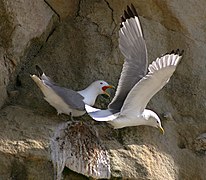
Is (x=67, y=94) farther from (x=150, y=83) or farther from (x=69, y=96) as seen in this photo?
(x=150, y=83)

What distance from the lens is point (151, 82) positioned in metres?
3.32

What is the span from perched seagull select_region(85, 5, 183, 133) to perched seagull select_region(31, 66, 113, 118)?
0.08 meters

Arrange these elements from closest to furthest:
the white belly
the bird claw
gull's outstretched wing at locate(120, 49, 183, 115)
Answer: gull's outstretched wing at locate(120, 49, 183, 115) < the white belly < the bird claw

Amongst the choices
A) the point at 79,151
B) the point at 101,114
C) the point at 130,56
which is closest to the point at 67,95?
the point at 101,114

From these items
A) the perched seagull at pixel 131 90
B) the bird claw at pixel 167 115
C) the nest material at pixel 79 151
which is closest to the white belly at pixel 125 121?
the perched seagull at pixel 131 90

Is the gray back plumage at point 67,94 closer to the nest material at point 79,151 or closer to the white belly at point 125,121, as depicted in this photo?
the nest material at point 79,151

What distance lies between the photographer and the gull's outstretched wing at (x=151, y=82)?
3262 mm

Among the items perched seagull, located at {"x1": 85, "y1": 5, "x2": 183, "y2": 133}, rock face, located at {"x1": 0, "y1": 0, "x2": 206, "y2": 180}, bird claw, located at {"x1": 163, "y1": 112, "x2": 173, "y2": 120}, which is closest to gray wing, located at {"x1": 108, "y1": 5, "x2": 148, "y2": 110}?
perched seagull, located at {"x1": 85, "y1": 5, "x2": 183, "y2": 133}

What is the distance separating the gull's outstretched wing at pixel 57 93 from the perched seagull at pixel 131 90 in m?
0.07

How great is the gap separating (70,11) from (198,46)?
0.92 metres

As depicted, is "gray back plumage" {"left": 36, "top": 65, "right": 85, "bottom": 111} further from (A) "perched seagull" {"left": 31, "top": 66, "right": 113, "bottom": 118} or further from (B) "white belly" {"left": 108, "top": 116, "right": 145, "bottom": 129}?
(B) "white belly" {"left": 108, "top": 116, "right": 145, "bottom": 129}

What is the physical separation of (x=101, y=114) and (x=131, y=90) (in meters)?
0.23

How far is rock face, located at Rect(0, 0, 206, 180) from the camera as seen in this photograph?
3.35m

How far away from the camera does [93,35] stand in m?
4.02
